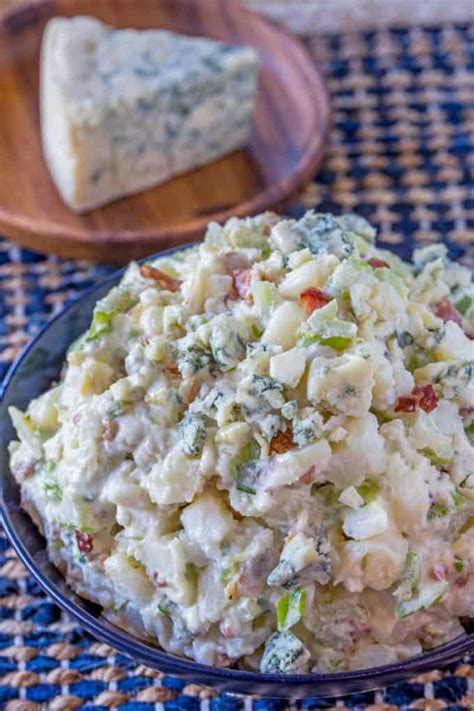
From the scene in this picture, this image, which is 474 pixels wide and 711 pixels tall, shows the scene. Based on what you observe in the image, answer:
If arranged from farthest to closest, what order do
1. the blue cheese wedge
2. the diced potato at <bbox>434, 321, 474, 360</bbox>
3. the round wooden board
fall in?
1. the blue cheese wedge
2. the round wooden board
3. the diced potato at <bbox>434, 321, 474, 360</bbox>

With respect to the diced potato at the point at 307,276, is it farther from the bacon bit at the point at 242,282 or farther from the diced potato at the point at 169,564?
the diced potato at the point at 169,564

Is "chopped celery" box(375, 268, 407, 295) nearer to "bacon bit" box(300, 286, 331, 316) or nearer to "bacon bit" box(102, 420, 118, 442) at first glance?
"bacon bit" box(300, 286, 331, 316)

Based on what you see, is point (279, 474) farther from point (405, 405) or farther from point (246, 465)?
point (405, 405)

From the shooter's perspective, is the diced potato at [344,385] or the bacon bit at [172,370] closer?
the diced potato at [344,385]

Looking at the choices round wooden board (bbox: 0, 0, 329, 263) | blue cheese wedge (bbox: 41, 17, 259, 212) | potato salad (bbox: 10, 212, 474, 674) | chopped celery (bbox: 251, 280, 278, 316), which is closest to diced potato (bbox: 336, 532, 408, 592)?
potato salad (bbox: 10, 212, 474, 674)

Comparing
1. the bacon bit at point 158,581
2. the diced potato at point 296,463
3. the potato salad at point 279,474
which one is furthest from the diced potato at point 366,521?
the bacon bit at point 158,581

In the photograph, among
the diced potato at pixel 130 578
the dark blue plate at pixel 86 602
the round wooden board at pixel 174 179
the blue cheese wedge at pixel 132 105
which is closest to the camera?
the dark blue plate at pixel 86 602
